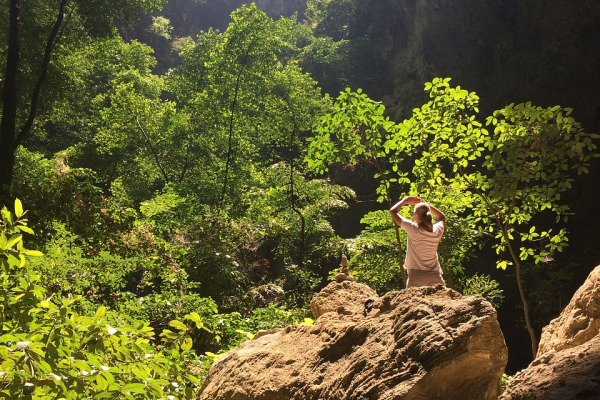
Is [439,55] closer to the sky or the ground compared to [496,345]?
closer to the sky

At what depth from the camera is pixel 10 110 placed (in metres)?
7.07

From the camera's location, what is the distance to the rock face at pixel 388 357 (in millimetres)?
2107

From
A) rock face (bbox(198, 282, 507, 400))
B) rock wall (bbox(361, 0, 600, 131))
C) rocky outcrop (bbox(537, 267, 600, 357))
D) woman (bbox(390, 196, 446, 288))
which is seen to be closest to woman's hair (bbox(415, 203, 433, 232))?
woman (bbox(390, 196, 446, 288))

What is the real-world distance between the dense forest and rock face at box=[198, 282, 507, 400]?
47 cm

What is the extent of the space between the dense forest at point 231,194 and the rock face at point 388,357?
47 centimetres

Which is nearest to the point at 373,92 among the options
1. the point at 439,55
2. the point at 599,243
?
the point at 439,55

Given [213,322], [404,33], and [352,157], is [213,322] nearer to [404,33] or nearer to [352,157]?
[352,157]

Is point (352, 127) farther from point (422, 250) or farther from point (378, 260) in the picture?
point (378, 260)

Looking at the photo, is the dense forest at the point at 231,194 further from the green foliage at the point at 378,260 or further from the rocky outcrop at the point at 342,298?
the rocky outcrop at the point at 342,298

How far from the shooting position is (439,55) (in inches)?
750

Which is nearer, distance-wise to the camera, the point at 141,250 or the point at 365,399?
the point at 365,399

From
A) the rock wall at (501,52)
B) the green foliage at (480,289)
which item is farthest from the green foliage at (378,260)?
the rock wall at (501,52)

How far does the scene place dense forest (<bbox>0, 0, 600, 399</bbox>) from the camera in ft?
8.14

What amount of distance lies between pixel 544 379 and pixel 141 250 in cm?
742
